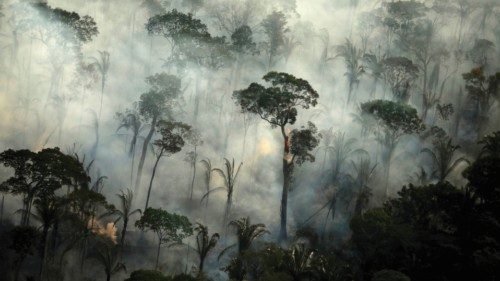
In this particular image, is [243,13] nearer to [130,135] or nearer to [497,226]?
[130,135]

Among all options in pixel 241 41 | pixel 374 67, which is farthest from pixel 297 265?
pixel 374 67

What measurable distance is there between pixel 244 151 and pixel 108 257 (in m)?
29.9

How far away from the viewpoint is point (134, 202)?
5275cm

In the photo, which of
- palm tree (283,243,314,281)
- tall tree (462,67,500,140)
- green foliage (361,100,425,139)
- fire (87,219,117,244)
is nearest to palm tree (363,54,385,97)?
tall tree (462,67,500,140)

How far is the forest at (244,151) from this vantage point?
32.3 meters

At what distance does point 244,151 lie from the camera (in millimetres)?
63625

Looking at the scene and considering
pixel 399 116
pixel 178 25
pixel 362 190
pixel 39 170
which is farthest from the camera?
pixel 178 25

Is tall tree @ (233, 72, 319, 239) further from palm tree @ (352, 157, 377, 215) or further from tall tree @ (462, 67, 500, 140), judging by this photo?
tall tree @ (462, 67, 500, 140)

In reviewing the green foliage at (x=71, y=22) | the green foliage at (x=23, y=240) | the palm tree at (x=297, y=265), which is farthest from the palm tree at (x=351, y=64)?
the green foliage at (x=23, y=240)

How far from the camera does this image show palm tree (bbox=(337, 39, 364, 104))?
65.7 meters

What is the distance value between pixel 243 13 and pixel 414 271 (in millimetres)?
61814

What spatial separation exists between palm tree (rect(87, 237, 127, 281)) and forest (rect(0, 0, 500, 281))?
0.66ft

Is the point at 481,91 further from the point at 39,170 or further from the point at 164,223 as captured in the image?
the point at 39,170

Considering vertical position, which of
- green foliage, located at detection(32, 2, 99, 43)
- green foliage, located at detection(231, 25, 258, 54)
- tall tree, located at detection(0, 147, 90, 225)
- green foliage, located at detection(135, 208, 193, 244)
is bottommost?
green foliage, located at detection(135, 208, 193, 244)
